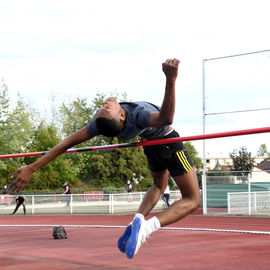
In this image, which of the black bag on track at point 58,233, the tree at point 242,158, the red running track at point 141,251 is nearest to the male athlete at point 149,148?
the red running track at point 141,251

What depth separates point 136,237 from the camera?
3.90 m

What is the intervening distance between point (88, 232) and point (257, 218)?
5.98 m

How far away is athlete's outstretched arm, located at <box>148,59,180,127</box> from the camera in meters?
3.60

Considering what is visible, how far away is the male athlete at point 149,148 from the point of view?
12.5 feet

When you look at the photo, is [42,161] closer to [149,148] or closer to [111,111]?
[111,111]

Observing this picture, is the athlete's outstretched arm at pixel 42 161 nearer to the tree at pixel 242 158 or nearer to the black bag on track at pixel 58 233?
the black bag on track at pixel 58 233

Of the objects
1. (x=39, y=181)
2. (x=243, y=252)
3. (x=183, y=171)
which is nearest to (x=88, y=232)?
(x=243, y=252)

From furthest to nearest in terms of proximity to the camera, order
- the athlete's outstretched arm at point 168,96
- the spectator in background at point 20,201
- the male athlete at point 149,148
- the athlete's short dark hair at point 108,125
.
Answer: the spectator in background at point 20,201
the athlete's short dark hair at point 108,125
the male athlete at point 149,148
the athlete's outstretched arm at point 168,96

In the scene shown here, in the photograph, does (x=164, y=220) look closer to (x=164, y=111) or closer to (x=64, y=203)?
(x=164, y=111)

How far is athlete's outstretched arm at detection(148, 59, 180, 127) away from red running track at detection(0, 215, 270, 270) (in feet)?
9.21

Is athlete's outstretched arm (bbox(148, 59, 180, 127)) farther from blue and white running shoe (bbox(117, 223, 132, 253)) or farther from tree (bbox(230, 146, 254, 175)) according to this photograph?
A: tree (bbox(230, 146, 254, 175))

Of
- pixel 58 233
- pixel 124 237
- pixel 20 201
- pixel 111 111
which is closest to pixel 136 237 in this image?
pixel 124 237

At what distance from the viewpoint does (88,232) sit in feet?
35.9

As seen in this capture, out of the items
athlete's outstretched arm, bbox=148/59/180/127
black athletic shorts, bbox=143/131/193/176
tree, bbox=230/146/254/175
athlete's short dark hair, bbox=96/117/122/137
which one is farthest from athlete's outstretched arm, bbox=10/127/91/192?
tree, bbox=230/146/254/175
